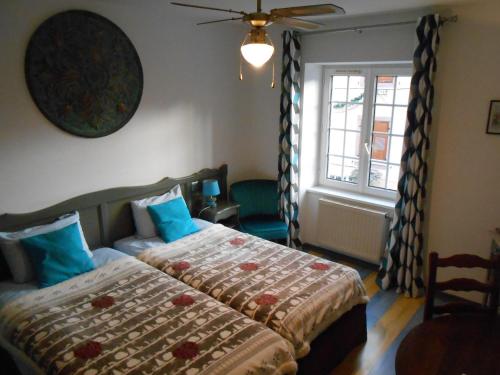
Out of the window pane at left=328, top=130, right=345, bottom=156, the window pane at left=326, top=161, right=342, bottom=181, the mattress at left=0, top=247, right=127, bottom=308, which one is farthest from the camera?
the window pane at left=326, top=161, right=342, bottom=181

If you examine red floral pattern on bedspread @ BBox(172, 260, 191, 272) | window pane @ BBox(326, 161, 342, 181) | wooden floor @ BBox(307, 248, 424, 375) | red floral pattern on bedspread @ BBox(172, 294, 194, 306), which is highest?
window pane @ BBox(326, 161, 342, 181)

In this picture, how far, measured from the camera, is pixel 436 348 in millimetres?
1773

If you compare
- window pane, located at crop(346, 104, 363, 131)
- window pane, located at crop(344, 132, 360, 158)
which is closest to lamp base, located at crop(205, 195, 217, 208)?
window pane, located at crop(344, 132, 360, 158)

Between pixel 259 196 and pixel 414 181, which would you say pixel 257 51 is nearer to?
pixel 414 181

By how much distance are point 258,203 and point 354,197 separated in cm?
108

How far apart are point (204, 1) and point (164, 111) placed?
1.16m

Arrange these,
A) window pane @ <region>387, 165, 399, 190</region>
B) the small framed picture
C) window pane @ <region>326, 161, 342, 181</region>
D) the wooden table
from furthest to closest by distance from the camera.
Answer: window pane @ <region>326, 161, 342, 181</region>
window pane @ <region>387, 165, 399, 190</region>
the small framed picture
the wooden table

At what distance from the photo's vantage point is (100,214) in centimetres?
339

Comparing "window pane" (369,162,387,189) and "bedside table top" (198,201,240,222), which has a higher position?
"window pane" (369,162,387,189)

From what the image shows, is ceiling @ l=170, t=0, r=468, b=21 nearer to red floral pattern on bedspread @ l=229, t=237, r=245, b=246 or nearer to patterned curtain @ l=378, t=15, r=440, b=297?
patterned curtain @ l=378, t=15, r=440, b=297

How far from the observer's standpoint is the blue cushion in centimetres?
412

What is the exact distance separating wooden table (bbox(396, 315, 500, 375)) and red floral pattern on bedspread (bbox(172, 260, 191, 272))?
1667mm

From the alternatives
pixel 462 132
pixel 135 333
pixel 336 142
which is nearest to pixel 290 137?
pixel 336 142

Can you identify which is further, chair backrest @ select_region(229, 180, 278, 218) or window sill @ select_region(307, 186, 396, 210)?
chair backrest @ select_region(229, 180, 278, 218)
